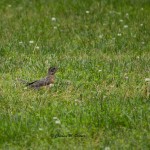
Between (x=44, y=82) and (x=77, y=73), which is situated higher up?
(x=44, y=82)

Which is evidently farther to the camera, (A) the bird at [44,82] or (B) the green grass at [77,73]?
(A) the bird at [44,82]

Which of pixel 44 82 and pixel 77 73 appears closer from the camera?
pixel 44 82

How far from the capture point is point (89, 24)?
16188mm

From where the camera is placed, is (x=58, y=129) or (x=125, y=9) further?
(x=125, y=9)

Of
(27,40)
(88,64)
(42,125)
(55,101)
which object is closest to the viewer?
(42,125)

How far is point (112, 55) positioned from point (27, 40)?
2.19 m

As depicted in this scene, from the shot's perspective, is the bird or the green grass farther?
the bird

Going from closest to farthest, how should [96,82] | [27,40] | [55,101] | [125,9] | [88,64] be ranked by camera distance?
[55,101]
[96,82]
[88,64]
[27,40]
[125,9]

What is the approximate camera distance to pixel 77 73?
38.5 feet

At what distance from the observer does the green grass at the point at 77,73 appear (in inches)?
350

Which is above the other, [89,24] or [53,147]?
[53,147]

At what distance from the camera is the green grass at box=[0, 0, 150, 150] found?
29.2ft

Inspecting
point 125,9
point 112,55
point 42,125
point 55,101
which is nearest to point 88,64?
point 112,55

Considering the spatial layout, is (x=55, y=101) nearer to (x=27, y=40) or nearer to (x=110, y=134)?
(x=110, y=134)
